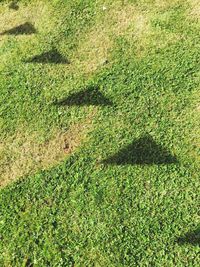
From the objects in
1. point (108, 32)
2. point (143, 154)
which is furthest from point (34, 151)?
point (108, 32)

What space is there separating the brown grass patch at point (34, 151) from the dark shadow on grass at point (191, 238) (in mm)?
2257

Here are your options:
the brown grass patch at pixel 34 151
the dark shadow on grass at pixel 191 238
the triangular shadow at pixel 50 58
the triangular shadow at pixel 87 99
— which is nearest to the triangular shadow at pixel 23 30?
the triangular shadow at pixel 50 58

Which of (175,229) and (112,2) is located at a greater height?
(112,2)

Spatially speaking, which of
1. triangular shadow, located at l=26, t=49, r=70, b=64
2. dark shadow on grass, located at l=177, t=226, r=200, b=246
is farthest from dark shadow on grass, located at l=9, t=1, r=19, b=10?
dark shadow on grass, located at l=177, t=226, r=200, b=246

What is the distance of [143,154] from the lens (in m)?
6.29

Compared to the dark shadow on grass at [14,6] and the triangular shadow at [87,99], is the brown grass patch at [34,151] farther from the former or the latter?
the dark shadow on grass at [14,6]

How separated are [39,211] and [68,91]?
225cm

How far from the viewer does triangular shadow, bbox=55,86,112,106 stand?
22.6 ft

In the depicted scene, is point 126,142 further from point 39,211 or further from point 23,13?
point 23,13

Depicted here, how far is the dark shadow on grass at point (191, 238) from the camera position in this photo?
18.3 feet

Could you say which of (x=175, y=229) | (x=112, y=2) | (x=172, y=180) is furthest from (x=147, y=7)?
(x=175, y=229)

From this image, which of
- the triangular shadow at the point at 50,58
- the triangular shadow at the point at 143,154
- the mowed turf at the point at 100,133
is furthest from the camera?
the triangular shadow at the point at 50,58

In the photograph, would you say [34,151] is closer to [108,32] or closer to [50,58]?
[50,58]

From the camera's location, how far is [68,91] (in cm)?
709
